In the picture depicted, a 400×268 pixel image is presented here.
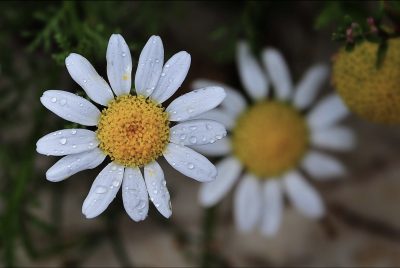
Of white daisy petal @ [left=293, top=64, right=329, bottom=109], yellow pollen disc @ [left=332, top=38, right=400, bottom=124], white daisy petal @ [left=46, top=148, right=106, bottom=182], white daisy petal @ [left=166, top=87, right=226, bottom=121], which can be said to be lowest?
white daisy petal @ [left=293, top=64, right=329, bottom=109]

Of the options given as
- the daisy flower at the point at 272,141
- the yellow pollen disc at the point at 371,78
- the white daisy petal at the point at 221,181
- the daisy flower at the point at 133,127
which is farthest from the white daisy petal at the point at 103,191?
the white daisy petal at the point at 221,181

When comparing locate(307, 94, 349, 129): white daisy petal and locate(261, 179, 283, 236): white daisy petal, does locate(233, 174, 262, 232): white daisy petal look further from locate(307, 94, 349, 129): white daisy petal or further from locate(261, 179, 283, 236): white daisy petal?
locate(307, 94, 349, 129): white daisy petal

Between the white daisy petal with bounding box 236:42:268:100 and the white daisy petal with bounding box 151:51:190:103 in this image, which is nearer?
the white daisy petal with bounding box 151:51:190:103

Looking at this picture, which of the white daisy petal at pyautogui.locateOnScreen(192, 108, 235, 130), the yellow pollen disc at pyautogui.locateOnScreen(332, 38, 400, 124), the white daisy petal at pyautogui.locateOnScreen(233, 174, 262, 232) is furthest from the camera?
the white daisy petal at pyautogui.locateOnScreen(233, 174, 262, 232)

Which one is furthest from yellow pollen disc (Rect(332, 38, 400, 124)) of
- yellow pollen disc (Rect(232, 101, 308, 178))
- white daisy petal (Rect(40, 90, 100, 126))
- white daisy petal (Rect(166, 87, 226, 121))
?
white daisy petal (Rect(40, 90, 100, 126))

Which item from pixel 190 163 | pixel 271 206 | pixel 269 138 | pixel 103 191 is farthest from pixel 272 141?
pixel 103 191

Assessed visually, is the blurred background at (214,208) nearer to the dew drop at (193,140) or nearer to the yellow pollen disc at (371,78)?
the yellow pollen disc at (371,78)

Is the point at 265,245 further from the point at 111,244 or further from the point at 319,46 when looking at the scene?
the point at 319,46
